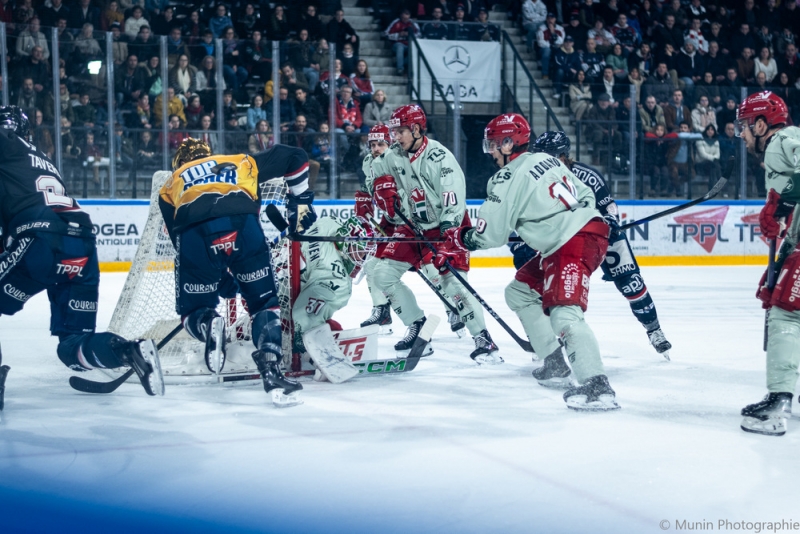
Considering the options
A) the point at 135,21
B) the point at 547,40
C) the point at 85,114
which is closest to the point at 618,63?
the point at 547,40

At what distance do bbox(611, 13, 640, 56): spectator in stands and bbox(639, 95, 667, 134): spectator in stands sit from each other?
2.89 metres

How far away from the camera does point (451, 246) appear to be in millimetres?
4426

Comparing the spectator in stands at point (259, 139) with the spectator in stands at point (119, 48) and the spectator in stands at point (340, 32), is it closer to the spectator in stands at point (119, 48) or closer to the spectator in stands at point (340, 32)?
the spectator in stands at point (119, 48)

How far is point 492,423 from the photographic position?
3061 millimetres

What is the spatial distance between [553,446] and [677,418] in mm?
611

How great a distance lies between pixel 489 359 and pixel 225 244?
1.53m

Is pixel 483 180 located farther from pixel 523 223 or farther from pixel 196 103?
pixel 523 223

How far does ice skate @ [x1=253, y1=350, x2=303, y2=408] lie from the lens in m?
3.23

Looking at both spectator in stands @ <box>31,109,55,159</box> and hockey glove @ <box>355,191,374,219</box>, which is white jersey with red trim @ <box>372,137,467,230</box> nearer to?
hockey glove @ <box>355,191,374,219</box>

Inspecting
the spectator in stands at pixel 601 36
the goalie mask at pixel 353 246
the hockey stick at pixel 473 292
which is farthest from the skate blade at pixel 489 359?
the spectator in stands at pixel 601 36

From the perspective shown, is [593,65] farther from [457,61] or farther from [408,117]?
[408,117]

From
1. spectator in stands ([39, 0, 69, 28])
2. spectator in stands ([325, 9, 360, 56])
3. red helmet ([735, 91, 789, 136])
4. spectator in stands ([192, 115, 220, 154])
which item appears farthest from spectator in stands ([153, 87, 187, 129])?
red helmet ([735, 91, 789, 136])

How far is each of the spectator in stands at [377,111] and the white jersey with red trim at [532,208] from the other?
243 inches

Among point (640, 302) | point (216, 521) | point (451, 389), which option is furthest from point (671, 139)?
point (216, 521)
